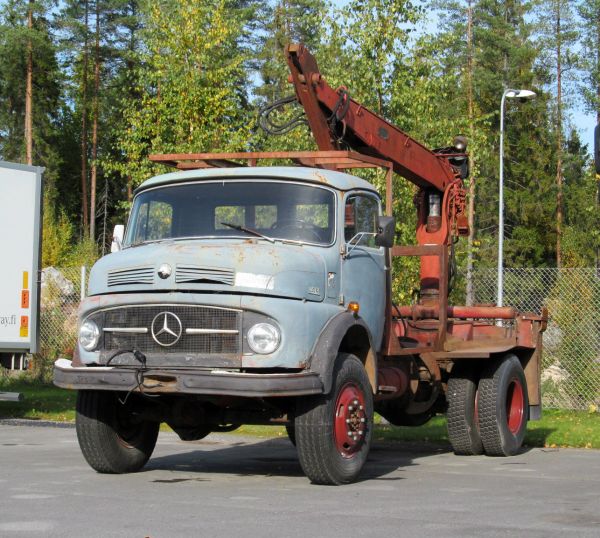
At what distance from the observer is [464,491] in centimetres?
945

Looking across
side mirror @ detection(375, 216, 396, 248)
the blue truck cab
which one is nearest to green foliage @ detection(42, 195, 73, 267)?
the blue truck cab

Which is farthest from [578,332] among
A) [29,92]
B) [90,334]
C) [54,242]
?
[29,92]

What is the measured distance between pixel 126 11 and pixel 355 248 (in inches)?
2153

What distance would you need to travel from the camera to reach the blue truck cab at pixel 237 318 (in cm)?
933

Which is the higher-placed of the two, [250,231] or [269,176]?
[269,176]

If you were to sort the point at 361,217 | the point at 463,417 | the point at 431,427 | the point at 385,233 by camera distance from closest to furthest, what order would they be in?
1. the point at 385,233
2. the point at 361,217
3. the point at 463,417
4. the point at 431,427

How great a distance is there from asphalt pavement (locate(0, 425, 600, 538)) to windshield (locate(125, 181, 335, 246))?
7.01 ft

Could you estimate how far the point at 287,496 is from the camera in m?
8.97

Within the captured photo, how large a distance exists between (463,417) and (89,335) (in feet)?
15.1

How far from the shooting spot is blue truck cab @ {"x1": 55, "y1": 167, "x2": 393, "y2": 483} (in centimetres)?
933

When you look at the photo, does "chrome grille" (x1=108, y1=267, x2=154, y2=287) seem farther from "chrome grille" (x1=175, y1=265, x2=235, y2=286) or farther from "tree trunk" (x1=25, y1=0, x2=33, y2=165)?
"tree trunk" (x1=25, y1=0, x2=33, y2=165)

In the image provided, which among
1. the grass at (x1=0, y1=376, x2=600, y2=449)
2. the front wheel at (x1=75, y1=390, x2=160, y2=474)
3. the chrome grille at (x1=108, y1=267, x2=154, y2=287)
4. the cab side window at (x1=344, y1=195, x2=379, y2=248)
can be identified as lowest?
the grass at (x1=0, y1=376, x2=600, y2=449)

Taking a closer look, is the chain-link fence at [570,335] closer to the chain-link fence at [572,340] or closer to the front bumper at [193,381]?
the chain-link fence at [572,340]

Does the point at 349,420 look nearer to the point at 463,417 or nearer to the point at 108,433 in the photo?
the point at 108,433
